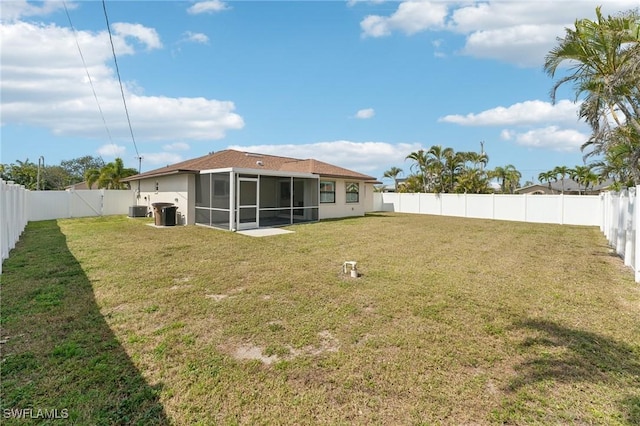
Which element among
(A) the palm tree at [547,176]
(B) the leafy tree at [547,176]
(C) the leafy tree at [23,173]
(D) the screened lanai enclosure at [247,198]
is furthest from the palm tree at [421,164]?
(C) the leafy tree at [23,173]

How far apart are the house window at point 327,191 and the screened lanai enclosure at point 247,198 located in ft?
3.54

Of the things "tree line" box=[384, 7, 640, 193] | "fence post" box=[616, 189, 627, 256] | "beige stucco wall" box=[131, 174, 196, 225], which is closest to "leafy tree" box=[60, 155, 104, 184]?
"beige stucco wall" box=[131, 174, 196, 225]

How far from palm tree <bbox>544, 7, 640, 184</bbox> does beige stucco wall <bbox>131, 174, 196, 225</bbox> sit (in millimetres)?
13987

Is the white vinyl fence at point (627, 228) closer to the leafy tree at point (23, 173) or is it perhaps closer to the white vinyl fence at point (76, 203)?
the white vinyl fence at point (76, 203)

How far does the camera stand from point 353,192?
68.9ft

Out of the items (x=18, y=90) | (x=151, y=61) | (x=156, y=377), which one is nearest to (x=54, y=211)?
(x=18, y=90)

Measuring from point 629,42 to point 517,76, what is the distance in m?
9.69

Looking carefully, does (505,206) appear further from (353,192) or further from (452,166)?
(353,192)

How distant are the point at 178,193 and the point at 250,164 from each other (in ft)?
15.4

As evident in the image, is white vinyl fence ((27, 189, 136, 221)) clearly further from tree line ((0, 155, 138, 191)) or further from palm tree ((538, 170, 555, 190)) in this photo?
palm tree ((538, 170, 555, 190))

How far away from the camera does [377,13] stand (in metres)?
11.9

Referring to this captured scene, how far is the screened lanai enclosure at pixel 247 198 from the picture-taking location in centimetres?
1350

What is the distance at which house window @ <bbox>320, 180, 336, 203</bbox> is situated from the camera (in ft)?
61.0

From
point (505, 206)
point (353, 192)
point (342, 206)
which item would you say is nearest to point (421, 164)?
point (505, 206)
